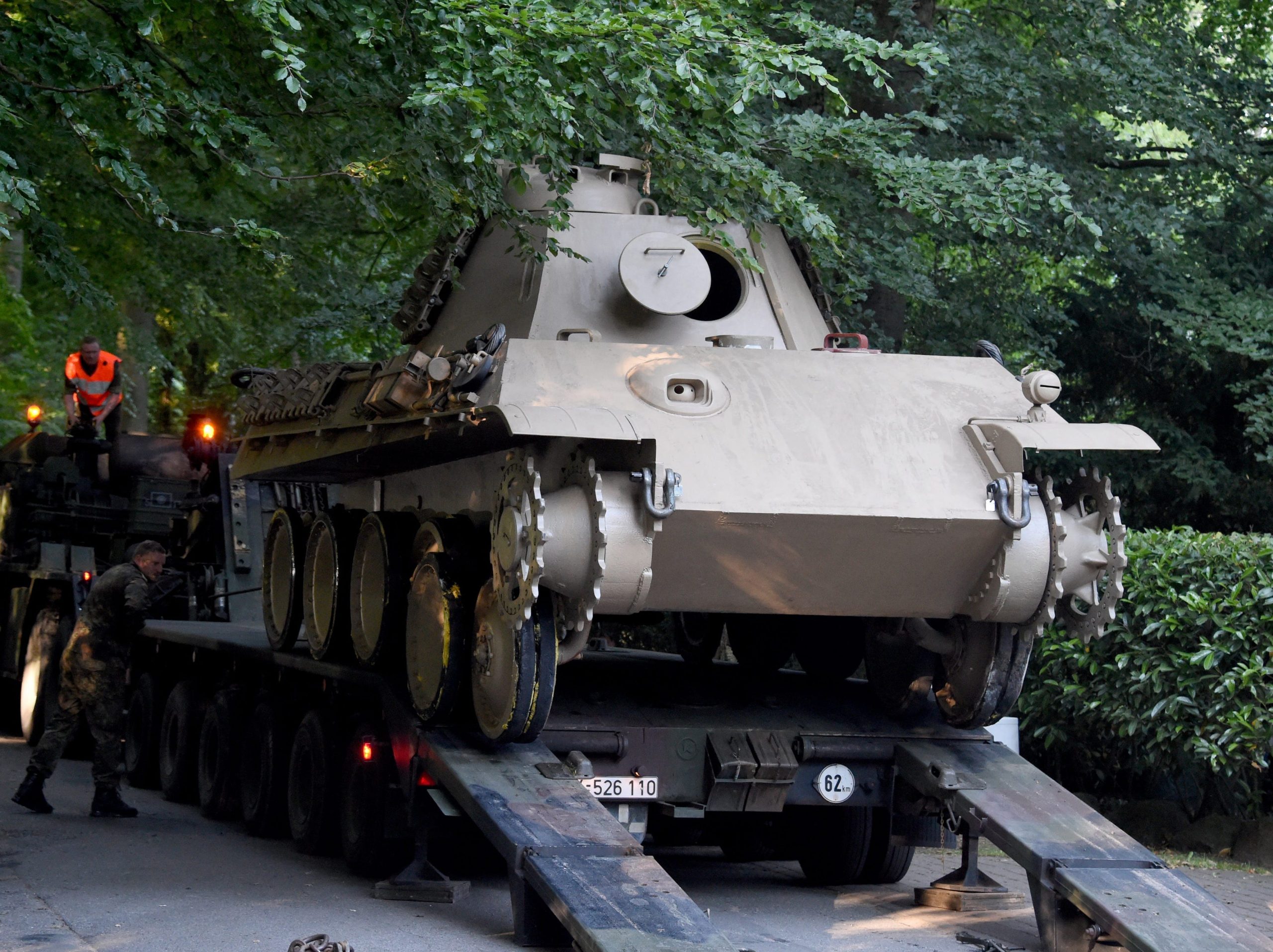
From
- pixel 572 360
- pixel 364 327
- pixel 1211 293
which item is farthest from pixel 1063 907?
pixel 364 327

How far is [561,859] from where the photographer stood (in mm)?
6891

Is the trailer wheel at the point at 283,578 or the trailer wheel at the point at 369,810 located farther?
the trailer wheel at the point at 283,578

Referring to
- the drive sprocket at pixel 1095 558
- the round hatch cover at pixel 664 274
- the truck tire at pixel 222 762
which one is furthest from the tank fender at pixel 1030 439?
the truck tire at pixel 222 762

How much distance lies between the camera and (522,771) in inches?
304

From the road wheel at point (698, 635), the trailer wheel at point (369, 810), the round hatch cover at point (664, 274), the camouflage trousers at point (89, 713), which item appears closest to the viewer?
the trailer wheel at point (369, 810)

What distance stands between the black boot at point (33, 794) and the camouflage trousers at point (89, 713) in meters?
0.06

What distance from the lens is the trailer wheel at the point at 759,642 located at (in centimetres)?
1054

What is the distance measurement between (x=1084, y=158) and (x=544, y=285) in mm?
7813

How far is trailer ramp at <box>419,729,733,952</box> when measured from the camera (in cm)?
629

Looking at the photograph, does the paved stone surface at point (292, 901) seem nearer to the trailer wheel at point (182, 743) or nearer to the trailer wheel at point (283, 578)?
the trailer wheel at point (182, 743)

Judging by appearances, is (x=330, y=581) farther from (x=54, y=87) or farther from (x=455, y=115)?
(x=54, y=87)

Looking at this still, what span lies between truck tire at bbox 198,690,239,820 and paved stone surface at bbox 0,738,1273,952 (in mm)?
163

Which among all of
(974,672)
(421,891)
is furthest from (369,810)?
(974,672)

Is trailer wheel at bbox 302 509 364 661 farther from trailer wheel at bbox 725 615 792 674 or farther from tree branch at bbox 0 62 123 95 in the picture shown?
tree branch at bbox 0 62 123 95
